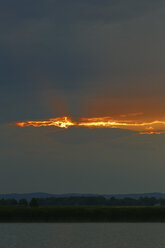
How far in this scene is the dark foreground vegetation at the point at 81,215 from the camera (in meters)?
87.3

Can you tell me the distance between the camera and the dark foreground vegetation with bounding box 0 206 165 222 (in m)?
87.3

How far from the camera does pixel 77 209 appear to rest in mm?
88188

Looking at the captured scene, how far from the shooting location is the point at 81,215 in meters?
88.4

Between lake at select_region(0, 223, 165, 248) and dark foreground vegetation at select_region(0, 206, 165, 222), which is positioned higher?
dark foreground vegetation at select_region(0, 206, 165, 222)

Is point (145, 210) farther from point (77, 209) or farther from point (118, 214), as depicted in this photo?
point (77, 209)

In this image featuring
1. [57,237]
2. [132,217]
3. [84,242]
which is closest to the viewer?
[84,242]

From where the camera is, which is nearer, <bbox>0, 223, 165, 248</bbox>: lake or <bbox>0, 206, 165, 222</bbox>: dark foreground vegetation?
<bbox>0, 223, 165, 248</bbox>: lake

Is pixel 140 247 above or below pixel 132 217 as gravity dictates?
below

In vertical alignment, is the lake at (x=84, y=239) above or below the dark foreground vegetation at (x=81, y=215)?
below

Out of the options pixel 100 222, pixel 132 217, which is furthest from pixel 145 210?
pixel 100 222

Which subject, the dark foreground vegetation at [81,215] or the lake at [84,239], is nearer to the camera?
the lake at [84,239]

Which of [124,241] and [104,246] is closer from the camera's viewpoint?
[104,246]

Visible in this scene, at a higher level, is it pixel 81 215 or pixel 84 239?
pixel 81 215

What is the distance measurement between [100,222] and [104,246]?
128ft
